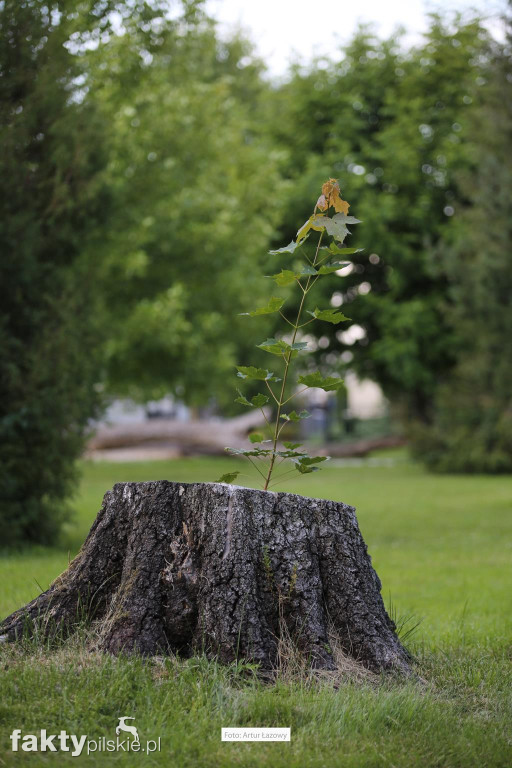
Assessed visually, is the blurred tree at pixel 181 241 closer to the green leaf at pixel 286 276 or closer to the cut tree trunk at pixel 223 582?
the green leaf at pixel 286 276

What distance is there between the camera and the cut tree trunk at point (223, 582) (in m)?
3.57

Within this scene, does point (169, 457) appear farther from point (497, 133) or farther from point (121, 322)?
point (497, 133)

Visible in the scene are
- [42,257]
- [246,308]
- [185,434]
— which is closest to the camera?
[42,257]

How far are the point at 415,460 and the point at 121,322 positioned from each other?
960 centimetres

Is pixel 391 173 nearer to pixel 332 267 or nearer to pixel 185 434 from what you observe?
pixel 185 434

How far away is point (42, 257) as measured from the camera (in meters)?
9.16

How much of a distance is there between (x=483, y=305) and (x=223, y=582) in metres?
11.9

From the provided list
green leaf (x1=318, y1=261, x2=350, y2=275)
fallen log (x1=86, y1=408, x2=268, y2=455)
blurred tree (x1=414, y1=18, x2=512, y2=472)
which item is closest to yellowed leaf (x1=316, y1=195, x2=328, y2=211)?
green leaf (x1=318, y1=261, x2=350, y2=275)

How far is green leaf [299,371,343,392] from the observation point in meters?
3.97

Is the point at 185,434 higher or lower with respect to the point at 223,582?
higher

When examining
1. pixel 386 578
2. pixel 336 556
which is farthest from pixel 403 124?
pixel 336 556

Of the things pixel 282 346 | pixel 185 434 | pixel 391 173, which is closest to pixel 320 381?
pixel 282 346

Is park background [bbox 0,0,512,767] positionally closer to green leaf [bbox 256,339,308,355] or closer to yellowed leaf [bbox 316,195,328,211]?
green leaf [bbox 256,339,308,355]

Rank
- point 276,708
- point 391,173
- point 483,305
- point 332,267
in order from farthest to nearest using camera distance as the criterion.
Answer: point 391,173 < point 483,305 < point 332,267 < point 276,708
